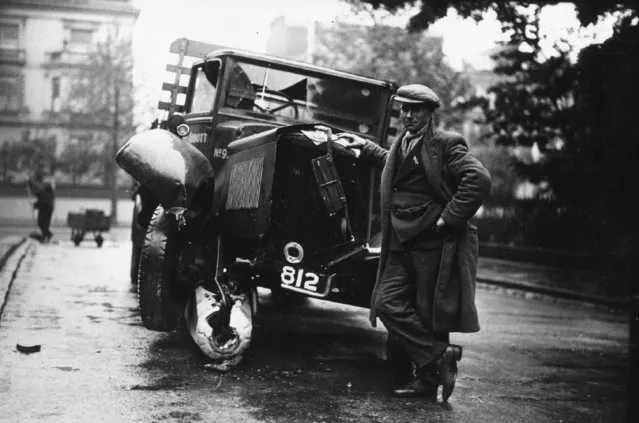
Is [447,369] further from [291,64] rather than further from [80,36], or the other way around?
[80,36]

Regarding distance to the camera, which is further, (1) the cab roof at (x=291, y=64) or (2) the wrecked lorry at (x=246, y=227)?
(1) the cab roof at (x=291, y=64)

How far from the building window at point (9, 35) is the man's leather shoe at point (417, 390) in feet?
91.5

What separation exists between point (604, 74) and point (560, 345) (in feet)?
11.6

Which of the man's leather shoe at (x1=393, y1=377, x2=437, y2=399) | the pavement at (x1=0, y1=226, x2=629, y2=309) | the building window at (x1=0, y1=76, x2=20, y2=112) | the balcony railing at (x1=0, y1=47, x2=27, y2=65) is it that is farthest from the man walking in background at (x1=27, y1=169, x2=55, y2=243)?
the building window at (x1=0, y1=76, x2=20, y2=112)

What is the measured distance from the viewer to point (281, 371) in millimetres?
6004

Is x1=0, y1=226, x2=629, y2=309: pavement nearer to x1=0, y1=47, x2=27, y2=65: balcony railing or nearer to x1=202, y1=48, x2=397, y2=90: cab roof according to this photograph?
x1=202, y1=48, x2=397, y2=90: cab roof

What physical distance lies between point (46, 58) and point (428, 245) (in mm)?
36274

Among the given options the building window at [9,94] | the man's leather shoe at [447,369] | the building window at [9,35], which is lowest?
the man's leather shoe at [447,369]

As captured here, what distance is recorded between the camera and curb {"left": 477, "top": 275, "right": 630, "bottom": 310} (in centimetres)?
1304

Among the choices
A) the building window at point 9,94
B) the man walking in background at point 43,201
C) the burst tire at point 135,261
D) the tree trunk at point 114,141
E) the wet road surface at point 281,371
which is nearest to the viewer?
the wet road surface at point 281,371

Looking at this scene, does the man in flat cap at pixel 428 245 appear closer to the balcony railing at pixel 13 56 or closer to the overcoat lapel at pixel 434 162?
the overcoat lapel at pixel 434 162

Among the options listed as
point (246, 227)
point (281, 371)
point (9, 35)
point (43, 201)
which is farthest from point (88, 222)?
point (281, 371)

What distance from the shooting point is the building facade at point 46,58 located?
3312cm

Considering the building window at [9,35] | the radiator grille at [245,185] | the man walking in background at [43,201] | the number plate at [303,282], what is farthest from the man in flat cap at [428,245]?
the building window at [9,35]
